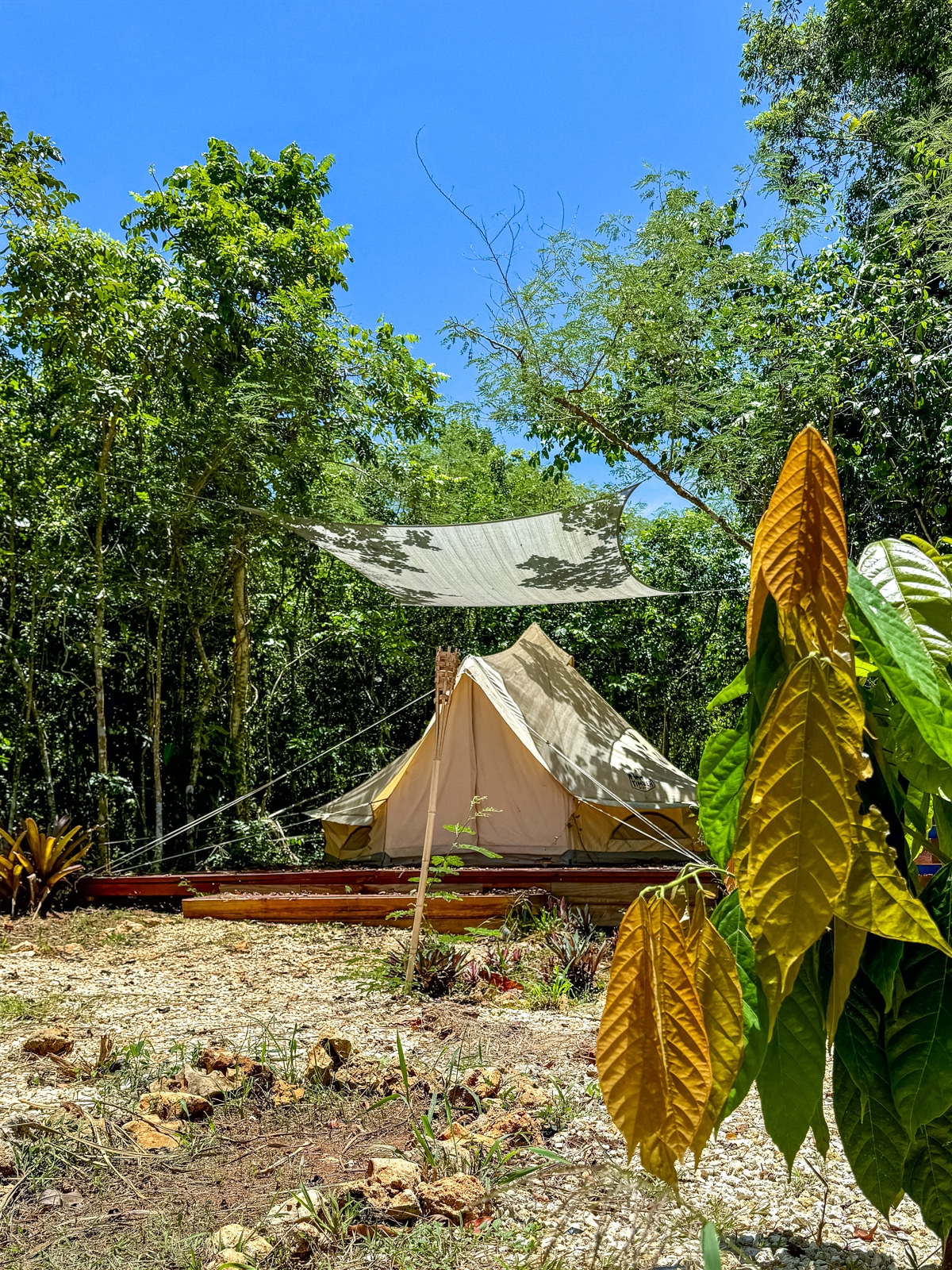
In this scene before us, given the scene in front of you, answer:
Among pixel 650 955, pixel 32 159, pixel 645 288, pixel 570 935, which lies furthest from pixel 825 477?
pixel 645 288

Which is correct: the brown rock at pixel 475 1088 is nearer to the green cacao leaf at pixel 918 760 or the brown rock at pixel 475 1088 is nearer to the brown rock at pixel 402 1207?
the brown rock at pixel 402 1207

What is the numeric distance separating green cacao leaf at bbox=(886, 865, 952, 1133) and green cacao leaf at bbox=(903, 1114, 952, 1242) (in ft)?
0.29

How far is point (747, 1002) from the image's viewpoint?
659 millimetres

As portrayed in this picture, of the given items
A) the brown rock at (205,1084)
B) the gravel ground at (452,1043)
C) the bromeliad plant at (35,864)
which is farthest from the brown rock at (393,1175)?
the bromeliad plant at (35,864)

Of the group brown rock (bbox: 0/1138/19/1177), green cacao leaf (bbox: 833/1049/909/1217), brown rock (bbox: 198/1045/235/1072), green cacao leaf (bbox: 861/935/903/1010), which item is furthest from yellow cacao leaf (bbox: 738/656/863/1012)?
brown rock (bbox: 198/1045/235/1072)

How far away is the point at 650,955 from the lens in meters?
0.56

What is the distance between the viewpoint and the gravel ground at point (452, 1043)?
1590mm

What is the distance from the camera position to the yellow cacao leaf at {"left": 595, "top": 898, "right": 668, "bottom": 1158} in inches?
21.3

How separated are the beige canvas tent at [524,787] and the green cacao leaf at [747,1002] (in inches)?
198

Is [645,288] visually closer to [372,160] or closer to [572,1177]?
[372,160]

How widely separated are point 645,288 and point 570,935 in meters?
4.69

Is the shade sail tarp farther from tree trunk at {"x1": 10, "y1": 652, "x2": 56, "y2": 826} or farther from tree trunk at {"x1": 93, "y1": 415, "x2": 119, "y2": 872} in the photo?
tree trunk at {"x1": 10, "y1": 652, "x2": 56, "y2": 826}

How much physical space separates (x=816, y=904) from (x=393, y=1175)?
1.56 metres

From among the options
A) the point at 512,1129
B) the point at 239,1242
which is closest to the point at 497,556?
the point at 512,1129
